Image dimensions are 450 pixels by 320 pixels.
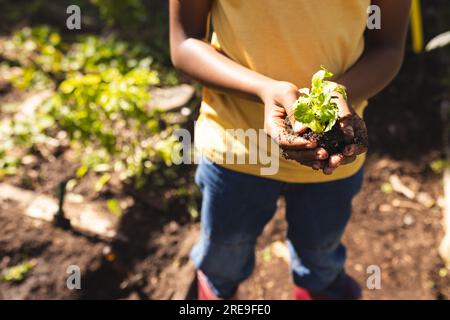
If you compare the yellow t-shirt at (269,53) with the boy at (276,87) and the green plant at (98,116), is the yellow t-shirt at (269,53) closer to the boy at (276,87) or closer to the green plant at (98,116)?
the boy at (276,87)

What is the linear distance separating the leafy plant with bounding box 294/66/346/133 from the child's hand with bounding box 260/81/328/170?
3 cm

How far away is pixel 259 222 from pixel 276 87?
2.38 feet

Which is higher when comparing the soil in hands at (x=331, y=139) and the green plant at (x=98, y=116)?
the soil in hands at (x=331, y=139)

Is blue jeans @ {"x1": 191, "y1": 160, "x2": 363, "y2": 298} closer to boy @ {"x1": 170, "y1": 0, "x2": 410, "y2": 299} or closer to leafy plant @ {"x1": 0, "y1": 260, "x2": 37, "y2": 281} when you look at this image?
boy @ {"x1": 170, "y1": 0, "x2": 410, "y2": 299}

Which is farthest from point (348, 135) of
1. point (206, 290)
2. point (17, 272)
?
point (17, 272)

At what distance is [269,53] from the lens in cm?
159

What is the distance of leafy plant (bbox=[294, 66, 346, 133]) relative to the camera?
1.39 meters

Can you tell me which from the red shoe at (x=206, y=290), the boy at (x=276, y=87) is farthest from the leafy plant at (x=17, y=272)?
the boy at (x=276, y=87)

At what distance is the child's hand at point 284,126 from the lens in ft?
4.35

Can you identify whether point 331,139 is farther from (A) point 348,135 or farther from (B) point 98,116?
(B) point 98,116
